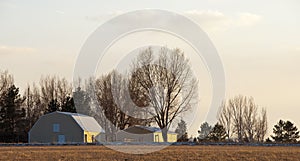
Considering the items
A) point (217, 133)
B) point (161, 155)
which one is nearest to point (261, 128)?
point (217, 133)

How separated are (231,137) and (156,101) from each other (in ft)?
120

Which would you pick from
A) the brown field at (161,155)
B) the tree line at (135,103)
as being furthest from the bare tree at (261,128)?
the brown field at (161,155)

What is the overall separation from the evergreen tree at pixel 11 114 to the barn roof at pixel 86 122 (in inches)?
385

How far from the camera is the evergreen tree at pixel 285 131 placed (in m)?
81.4

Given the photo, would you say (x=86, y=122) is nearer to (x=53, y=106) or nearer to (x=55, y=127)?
(x=55, y=127)

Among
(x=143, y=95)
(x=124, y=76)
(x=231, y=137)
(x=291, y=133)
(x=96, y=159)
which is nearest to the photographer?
(x=96, y=159)

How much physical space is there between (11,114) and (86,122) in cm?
1228

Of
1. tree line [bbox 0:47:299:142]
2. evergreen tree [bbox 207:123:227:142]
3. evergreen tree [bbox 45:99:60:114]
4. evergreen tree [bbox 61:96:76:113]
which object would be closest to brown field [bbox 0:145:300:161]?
tree line [bbox 0:47:299:142]

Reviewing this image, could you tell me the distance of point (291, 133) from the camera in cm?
8181

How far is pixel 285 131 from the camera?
82500 millimetres

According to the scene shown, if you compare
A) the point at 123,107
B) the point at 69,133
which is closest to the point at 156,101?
the point at 123,107

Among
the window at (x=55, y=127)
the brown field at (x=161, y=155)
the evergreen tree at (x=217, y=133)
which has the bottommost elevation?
the brown field at (x=161, y=155)

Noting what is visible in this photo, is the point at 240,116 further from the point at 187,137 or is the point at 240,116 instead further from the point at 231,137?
the point at 187,137

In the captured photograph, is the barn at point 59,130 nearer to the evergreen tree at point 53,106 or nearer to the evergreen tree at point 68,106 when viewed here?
the evergreen tree at point 68,106
